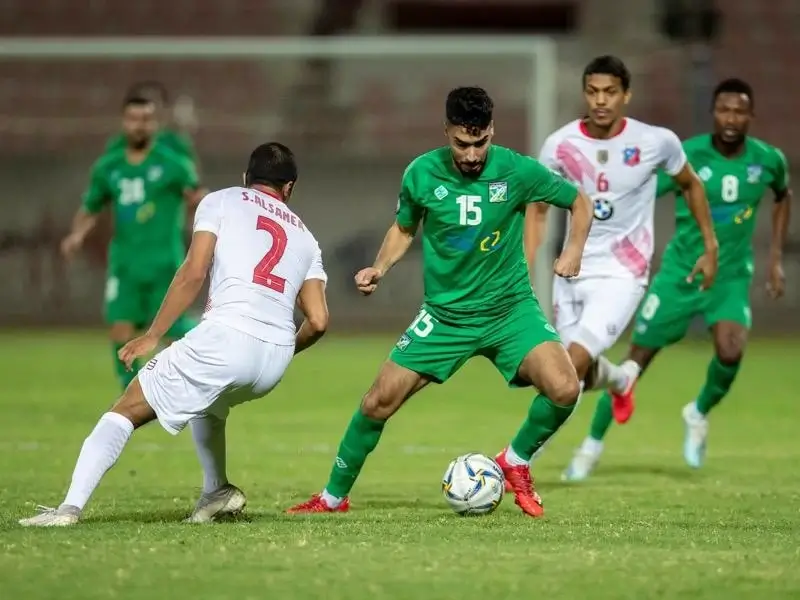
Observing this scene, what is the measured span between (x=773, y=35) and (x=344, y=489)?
19149 millimetres

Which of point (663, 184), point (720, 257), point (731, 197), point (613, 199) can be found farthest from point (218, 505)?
point (731, 197)

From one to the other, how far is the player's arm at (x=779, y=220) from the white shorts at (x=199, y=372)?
5078mm

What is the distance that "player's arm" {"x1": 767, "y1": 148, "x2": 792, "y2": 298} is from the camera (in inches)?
442

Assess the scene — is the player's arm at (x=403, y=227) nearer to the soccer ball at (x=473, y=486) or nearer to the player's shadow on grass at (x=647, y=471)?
the soccer ball at (x=473, y=486)

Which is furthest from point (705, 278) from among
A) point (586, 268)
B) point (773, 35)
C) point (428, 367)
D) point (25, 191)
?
point (773, 35)

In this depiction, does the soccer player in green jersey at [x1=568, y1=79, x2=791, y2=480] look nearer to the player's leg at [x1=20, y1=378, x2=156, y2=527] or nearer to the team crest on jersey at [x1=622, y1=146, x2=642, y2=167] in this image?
Answer: the team crest on jersey at [x1=622, y1=146, x2=642, y2=167]

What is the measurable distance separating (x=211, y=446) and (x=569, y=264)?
6.29 ft

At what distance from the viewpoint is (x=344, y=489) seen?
8.14 m

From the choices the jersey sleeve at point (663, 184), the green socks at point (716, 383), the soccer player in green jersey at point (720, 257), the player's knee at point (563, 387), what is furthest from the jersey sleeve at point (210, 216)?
the green socks at point (716, 383)

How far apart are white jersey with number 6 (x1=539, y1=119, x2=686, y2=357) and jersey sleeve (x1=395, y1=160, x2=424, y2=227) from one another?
6.06 feet

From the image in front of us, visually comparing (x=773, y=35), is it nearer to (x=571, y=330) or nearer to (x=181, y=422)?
(x=571, y=330)

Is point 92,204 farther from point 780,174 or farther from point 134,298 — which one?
point 780,174

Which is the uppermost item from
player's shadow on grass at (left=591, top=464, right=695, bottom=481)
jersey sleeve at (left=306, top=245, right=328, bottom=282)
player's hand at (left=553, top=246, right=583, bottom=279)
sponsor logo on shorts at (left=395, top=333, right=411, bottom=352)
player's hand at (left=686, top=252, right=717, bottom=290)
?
jersey sleeve at (left=306, top=245, right=328, bottom=282)

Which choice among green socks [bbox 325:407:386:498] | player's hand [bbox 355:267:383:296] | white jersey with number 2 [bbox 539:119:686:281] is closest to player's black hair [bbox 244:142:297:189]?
player's hand [bbox 355:267:383:296]
